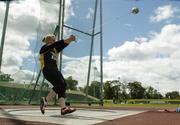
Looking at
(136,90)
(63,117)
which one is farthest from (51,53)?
(136,90)

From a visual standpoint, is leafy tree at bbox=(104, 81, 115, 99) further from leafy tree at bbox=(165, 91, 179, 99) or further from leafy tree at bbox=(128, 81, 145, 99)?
leafy tree at bbox=(165, 91, 179, 99)

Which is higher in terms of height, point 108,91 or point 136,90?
point 136,90

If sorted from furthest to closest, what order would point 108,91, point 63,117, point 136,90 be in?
point 136,90 < point 108,91 < point 63,117

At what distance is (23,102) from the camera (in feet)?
48.6

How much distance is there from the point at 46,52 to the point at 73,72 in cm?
953

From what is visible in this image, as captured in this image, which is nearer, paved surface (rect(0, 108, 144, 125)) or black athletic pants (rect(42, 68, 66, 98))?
paved surface (rect(0, 108, 144, 125))

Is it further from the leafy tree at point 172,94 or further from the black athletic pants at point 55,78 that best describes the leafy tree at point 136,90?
the black athletic pants at point 55,78

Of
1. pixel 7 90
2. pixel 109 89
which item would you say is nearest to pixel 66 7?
pixel 7 90

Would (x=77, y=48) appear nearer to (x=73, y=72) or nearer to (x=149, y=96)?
(x=73, y=72)

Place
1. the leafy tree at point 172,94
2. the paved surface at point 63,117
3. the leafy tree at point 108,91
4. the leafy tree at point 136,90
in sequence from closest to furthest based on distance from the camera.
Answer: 1. the paved surface at point 63,117
2. the leafy tree at point 108,91
3. the leafy tree at point 136,90
4. the leafy tree at point 172,94

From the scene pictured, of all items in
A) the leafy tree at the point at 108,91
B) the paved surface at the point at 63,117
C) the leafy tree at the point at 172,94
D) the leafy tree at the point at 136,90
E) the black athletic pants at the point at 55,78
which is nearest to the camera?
the paved surface at the point at 63,117

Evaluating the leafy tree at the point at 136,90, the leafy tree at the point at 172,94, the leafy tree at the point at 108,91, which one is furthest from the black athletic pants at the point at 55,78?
the leafy tree at the point at 172,94

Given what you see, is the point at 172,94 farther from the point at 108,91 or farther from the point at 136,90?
the point at 108,91

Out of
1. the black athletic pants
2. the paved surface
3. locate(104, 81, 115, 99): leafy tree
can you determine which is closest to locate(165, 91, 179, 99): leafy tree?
locate(104, 81, 115, 99): leafy tree
